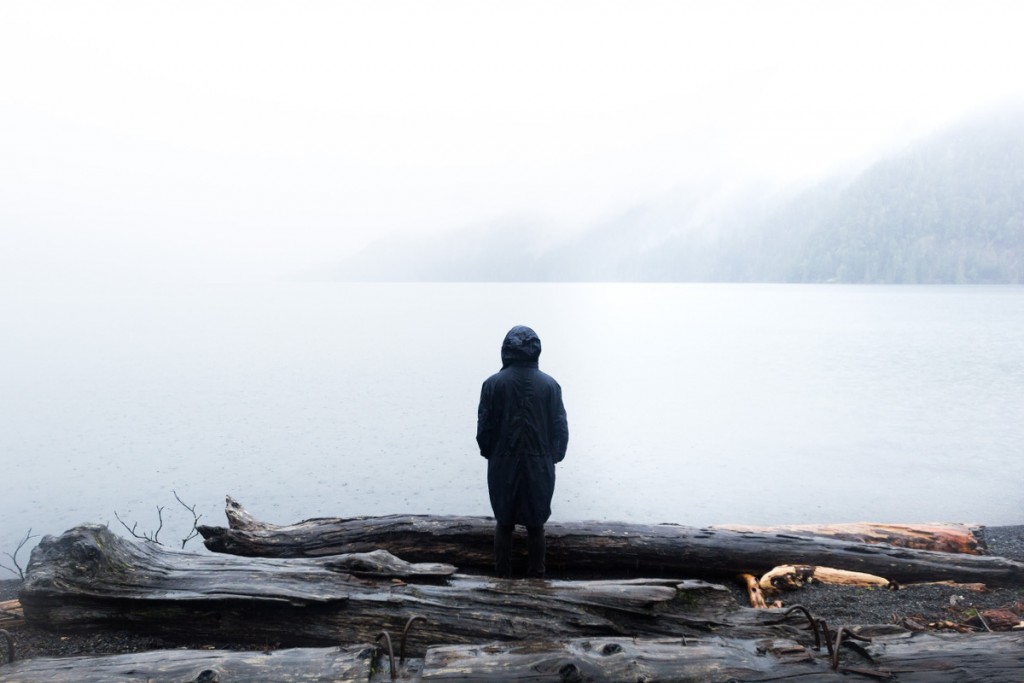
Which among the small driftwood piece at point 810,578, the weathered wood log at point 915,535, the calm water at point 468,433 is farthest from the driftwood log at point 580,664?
the calm water at point 468,433

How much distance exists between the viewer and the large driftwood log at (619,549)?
617 cm

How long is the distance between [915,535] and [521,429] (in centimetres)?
490

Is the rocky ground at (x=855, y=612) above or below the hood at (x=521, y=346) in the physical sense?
below

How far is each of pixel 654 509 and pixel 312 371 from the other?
25.8 metres

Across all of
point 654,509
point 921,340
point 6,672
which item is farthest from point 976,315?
point 6,672

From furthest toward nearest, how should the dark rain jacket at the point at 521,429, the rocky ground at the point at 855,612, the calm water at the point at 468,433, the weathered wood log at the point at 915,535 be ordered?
the calm water at the point at 468,433
the weathered wood log at the point at 915,535
the dark rain jacket at the point at 521,429
the rocky ground at the point at 855,612

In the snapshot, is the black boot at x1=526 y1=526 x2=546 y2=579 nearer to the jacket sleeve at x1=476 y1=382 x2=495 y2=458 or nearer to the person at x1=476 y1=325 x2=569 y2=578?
the person at x1=476 y1=325 x2=569 y2=578

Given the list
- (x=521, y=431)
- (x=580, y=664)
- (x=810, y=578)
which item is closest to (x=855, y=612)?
(x=810, y=578)

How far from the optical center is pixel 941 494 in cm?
1430

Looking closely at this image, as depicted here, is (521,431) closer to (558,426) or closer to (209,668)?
(558,426)

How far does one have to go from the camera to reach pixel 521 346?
5238mm

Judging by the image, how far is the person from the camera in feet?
17.1

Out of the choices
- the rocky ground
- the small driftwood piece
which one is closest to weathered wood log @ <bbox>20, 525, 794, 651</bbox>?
the rocky ground

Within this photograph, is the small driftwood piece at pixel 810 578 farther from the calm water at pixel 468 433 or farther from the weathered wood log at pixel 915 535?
the calm water at pixel 468 433
